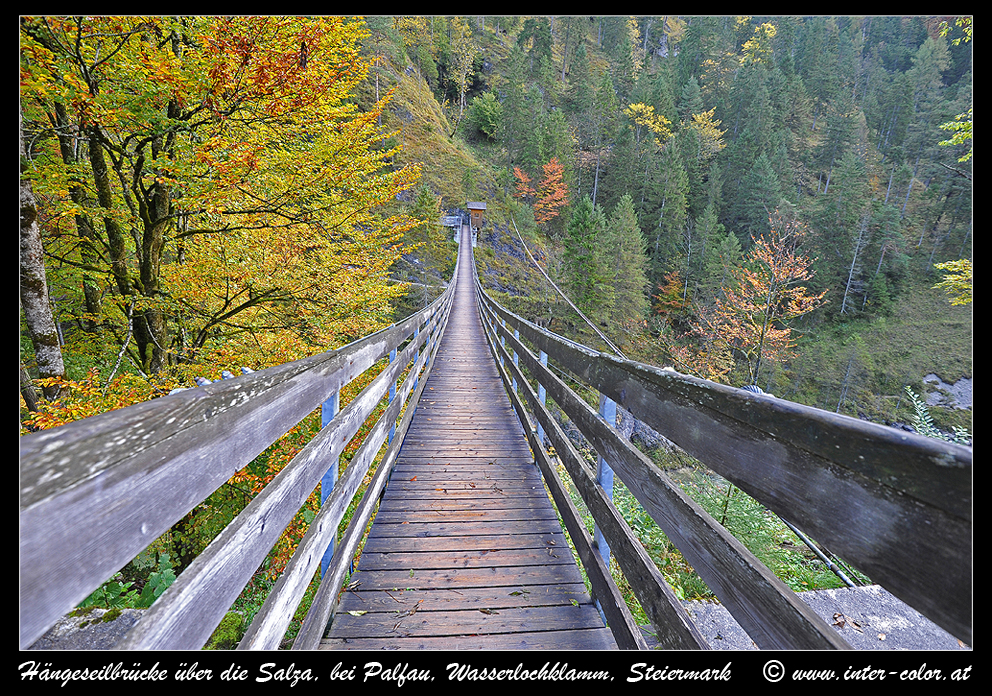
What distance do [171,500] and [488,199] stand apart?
127 feet

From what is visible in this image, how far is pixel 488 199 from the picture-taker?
36.9 metres

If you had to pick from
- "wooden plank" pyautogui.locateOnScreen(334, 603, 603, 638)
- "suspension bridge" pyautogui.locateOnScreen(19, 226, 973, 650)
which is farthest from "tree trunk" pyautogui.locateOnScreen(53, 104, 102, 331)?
"wooden plank" pyautogui.locateOnScreen(334, 603, 603, 638)

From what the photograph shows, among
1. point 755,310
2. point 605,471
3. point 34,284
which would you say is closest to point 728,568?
point 605,471

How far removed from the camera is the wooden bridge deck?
75.2 inches

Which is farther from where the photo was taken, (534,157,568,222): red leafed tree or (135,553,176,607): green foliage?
(534,157,568,222): red leafed tree

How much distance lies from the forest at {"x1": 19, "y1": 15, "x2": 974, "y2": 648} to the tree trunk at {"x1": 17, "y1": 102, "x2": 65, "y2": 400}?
0.08 ft

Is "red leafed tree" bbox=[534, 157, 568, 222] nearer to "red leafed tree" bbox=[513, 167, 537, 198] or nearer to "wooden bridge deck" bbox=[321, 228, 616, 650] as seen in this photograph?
"red leafed tree" bbox=[513, 167, 537, 198]

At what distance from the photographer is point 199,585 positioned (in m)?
0.83

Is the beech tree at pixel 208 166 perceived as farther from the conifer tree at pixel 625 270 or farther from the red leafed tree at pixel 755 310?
the conifer tree at pixel 625 270

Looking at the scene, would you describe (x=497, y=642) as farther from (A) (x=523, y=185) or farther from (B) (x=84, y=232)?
(A) (x=523, y=185)

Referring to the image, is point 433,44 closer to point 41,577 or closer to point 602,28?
point 602,28

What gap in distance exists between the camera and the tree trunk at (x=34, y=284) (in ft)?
12.7

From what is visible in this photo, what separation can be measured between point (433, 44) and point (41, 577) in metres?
61.9

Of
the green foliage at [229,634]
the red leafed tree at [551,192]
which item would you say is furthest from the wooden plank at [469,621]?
the red leafed tree at [551,192]
